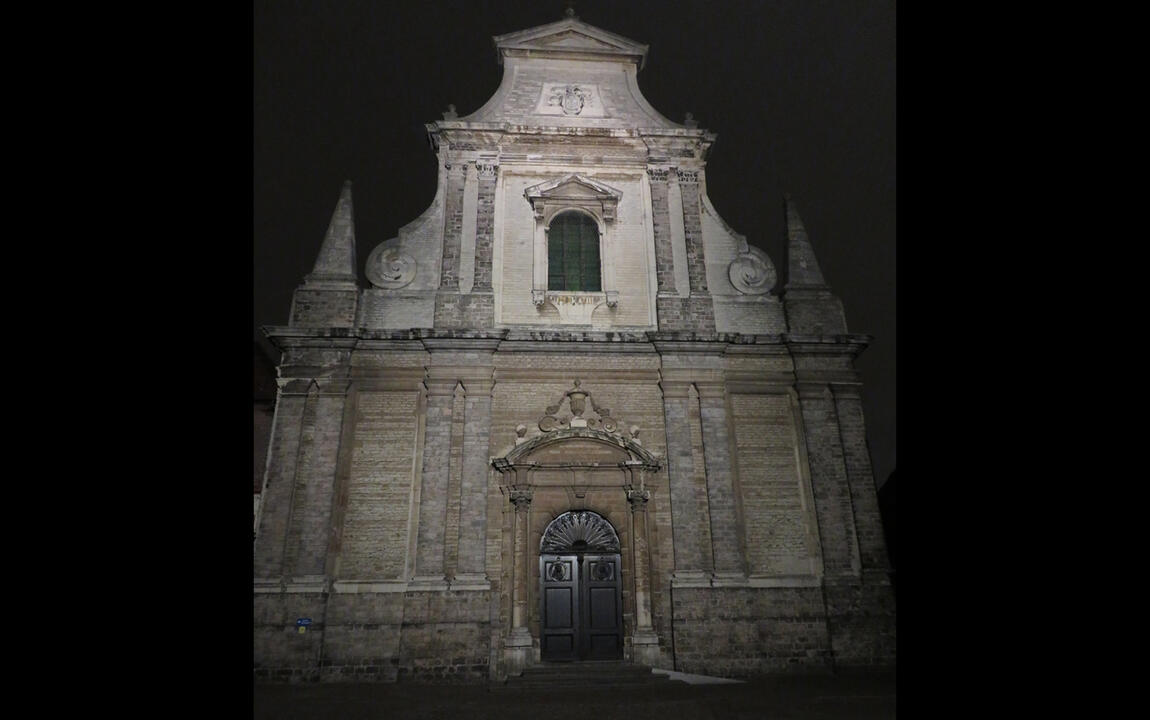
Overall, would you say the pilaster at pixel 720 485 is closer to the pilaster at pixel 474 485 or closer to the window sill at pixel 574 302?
the window sill at pixel 574 302

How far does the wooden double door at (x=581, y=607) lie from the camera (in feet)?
40.3

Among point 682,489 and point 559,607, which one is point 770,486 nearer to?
point 682,489

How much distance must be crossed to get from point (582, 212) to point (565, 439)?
16.9 feet

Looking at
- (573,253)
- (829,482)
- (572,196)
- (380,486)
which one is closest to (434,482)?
(380,486)

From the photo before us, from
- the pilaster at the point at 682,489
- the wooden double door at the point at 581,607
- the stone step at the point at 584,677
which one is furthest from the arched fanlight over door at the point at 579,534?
the stone step at the point at 584,677

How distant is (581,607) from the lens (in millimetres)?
12570

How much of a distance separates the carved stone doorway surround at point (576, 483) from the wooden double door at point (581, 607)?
348mm

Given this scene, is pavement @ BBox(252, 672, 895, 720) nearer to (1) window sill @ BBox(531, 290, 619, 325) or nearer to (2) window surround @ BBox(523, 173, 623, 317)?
(1) window sill @ BBox(531, 290, 619, 325)

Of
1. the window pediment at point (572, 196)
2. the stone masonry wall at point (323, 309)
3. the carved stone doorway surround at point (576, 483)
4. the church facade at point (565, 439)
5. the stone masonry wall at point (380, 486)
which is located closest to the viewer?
the church facade at point (565, 439)

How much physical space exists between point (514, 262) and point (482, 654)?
764 cm

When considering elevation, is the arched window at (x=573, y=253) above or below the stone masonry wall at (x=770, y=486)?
above

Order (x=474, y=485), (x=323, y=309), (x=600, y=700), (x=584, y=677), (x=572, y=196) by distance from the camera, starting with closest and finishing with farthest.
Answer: (x=600, y=700)
(x=584, y=677)
(x=474, y=485)
(x=323, y=309)
(x=572, y=196)
